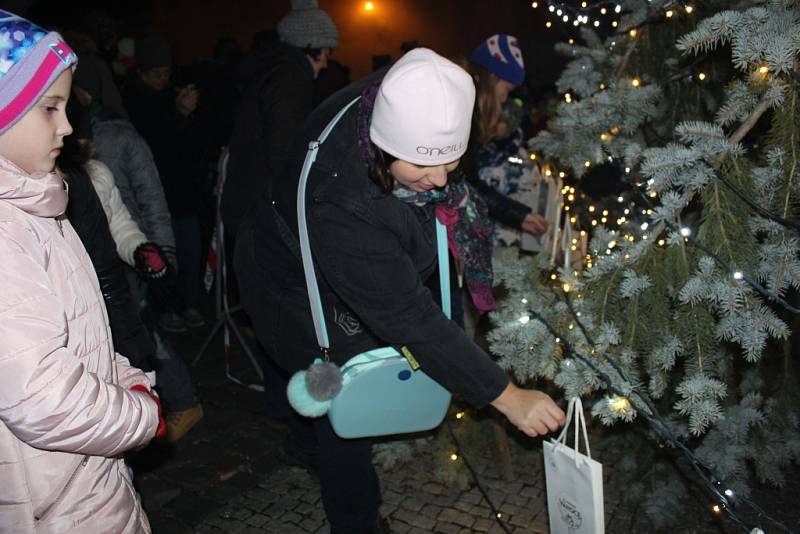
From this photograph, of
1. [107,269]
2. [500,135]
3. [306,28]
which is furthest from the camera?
[500,135]

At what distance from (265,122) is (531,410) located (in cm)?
232

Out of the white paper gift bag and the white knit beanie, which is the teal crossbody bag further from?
the white paper gift bag

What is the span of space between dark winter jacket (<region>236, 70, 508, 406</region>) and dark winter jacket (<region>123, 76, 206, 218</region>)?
3451 millimetres

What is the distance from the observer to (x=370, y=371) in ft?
7.72

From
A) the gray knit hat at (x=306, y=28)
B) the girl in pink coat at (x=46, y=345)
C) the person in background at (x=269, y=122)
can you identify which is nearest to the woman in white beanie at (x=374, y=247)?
the girl in pink coat at (x=46, y=345)

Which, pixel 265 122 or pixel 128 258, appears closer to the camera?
pixel 128 258

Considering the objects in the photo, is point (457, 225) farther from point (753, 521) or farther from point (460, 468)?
point (753, 521)

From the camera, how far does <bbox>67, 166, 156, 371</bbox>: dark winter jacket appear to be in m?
2.39

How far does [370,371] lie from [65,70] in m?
1.25

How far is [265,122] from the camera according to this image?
3844 mm

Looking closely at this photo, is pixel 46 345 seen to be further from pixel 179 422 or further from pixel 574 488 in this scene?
pixel 179 422

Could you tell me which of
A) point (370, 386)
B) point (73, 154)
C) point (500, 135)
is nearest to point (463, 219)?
point (370, 386)

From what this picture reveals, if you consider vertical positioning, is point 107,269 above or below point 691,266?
below

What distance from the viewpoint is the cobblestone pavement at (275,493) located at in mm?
3301
